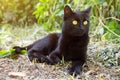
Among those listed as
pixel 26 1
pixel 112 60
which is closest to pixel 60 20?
pixel 26 1

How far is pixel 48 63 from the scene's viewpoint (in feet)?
10.6

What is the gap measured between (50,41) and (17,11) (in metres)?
2.39

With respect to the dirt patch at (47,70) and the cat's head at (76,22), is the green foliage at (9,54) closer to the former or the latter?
the dirt patch at (47,70)

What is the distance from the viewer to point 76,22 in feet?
10.3

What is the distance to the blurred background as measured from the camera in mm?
3604

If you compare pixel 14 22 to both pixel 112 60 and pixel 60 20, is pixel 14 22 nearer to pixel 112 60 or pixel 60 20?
pixel 60 20

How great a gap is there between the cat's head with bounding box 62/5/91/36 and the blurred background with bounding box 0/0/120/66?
0.40 metres

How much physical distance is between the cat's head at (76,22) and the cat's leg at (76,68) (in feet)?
0.83

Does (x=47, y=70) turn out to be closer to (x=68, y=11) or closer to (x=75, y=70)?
(x=75, y=70)

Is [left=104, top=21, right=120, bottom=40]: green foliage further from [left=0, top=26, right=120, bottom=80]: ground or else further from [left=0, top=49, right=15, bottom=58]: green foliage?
[left=0, top=49, right=15, bottom=58]: green foliage

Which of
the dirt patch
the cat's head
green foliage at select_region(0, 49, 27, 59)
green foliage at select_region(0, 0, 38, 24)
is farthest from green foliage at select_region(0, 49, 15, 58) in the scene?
green foliage at select_region(0, 0, 38, 24)

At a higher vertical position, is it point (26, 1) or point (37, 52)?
point (26, 1)

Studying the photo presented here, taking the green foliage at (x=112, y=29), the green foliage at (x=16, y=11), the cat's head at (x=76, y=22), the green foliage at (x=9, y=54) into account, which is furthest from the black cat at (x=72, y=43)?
the green foliage at (x=16, y=11)

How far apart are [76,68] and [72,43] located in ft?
1.05
